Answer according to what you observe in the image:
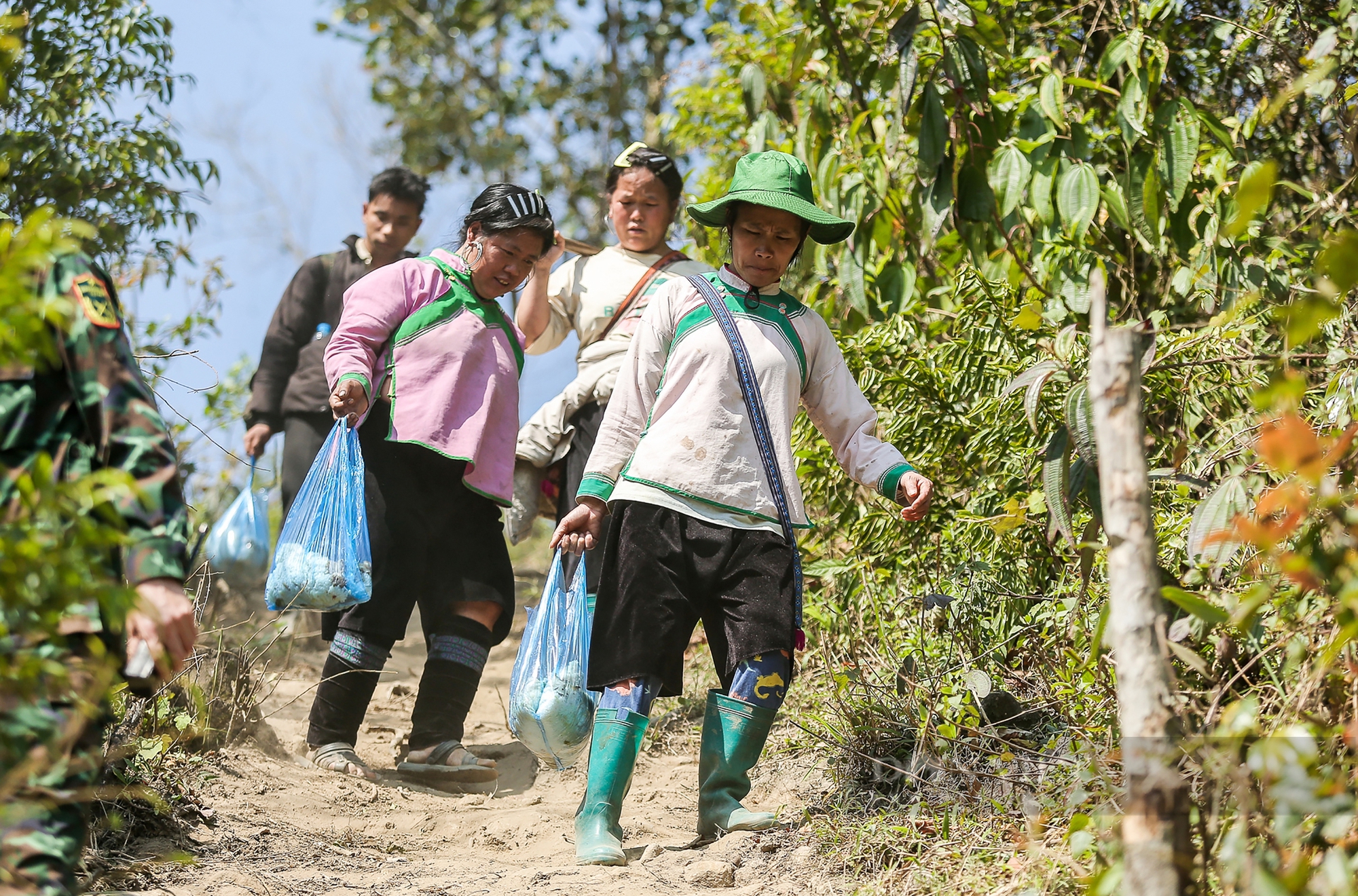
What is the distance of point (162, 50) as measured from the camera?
14.1 ft

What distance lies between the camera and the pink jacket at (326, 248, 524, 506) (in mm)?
3328

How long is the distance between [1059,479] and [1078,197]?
55.4 inches

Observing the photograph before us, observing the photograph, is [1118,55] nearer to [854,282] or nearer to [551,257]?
[854,282]

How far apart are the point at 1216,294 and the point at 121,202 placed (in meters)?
3.63

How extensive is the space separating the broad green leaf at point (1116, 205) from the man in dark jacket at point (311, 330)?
238cm

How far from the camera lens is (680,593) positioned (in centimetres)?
274

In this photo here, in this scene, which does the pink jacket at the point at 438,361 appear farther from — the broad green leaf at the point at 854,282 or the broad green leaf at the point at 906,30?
the broad green leaf at the point at 906,30

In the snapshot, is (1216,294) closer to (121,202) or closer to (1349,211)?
(1349,211)

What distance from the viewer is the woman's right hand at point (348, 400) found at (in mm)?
3217

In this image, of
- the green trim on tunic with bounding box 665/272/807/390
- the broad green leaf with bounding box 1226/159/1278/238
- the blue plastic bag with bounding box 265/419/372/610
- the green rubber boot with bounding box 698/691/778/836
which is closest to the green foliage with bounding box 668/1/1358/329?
the green trim on tunic with bounding box 665/272/807/390

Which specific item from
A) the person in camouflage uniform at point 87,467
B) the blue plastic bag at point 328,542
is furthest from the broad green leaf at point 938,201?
the person in camouflage uniform at point 87,467

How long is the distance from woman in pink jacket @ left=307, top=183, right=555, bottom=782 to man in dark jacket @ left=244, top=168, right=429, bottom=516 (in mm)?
902

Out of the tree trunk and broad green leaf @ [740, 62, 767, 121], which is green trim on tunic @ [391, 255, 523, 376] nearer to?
broad green leaf @ [740, 62, 767, 121]

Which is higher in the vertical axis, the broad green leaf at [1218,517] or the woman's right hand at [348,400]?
the woman's right hand at [348,400]
